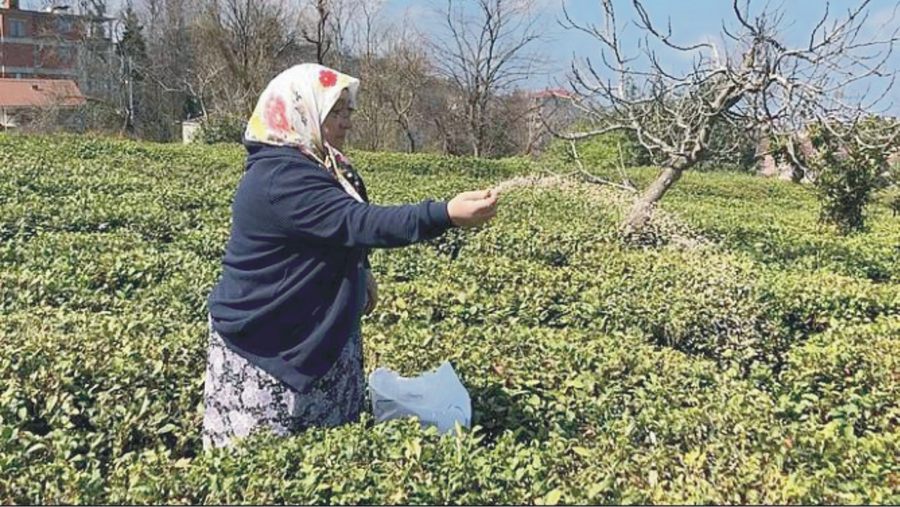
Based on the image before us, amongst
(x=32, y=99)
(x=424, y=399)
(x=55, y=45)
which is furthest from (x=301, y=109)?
(x=55, y=45)

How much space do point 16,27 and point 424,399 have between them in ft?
170

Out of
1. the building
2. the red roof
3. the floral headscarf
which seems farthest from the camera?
the building

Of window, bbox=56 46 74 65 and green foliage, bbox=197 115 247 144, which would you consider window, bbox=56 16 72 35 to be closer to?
window, bbox=56 46 74 65

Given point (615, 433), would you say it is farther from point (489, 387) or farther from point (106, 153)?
point (106, 153)

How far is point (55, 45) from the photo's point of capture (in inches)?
1670

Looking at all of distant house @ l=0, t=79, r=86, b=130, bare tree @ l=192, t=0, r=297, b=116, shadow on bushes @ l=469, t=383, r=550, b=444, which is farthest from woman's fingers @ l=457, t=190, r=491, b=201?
distant house @ l=0, t=79, r=86, b=130

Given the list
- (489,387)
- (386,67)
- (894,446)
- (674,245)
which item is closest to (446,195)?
(674,245)

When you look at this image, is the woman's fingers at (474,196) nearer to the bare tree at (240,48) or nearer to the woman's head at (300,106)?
the woman's head at (300,106)

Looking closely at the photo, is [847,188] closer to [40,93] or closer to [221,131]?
[221,131]

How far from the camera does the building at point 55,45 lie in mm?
36438

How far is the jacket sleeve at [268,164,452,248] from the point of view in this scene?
7.11ft

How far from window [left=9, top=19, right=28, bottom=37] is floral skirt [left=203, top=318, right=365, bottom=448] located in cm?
5175

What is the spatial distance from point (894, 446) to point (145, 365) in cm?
261

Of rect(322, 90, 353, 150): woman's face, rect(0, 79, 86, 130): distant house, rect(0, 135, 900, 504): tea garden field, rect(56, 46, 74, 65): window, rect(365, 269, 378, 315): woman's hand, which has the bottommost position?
rect(0, 135, 900, 504): tea garden field
